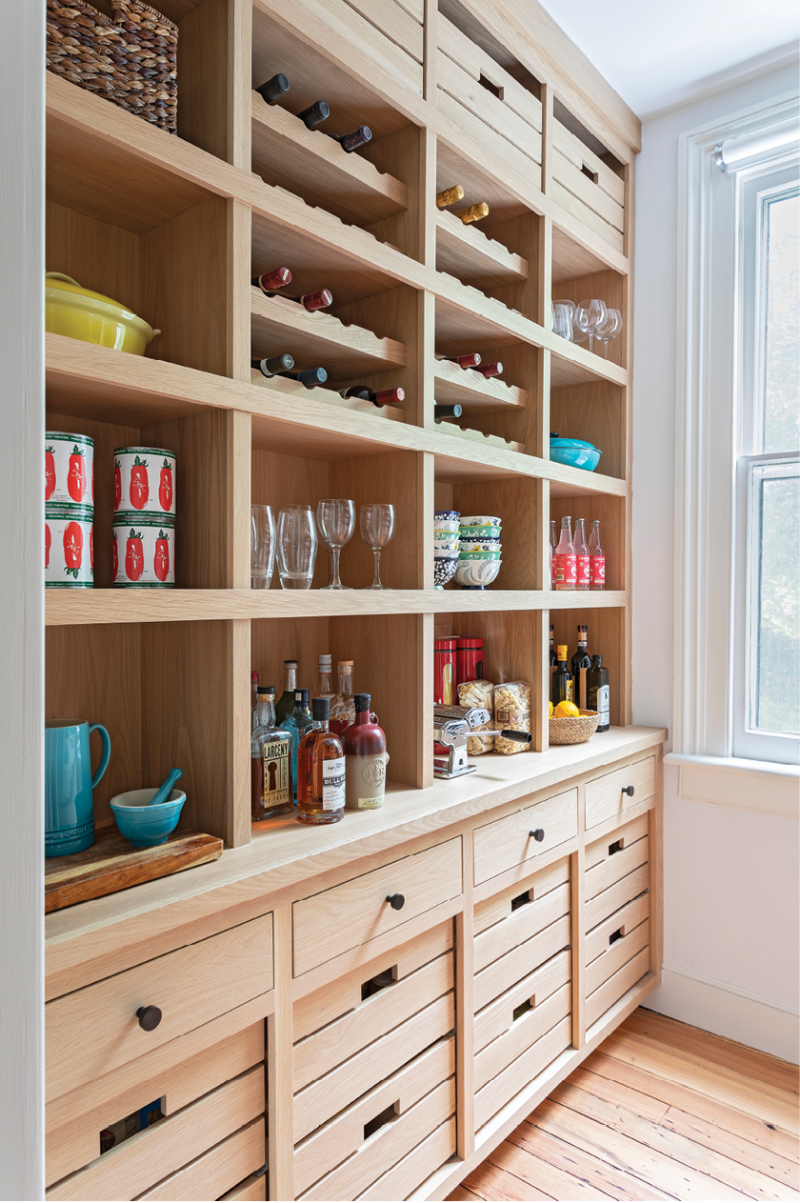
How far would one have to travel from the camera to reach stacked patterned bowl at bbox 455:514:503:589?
187cm

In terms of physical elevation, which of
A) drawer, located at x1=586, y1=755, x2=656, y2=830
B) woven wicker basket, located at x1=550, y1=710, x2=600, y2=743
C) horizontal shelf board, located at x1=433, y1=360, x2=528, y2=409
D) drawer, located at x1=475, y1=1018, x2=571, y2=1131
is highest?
horizontal shelf board, located at x1=433, y1=360, x2=528, y2=409

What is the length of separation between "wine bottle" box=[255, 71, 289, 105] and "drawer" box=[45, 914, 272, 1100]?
1.33 metres

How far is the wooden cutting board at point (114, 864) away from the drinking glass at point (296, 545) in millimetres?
516

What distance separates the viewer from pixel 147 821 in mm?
1089

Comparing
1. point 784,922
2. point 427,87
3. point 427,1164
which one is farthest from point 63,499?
point 784,922

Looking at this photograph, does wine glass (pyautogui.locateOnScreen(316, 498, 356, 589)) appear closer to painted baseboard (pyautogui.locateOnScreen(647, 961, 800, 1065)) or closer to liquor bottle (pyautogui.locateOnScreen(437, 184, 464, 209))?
liquor bottle (pyautogui.locateOnScreen(437, 184, 464, 209))

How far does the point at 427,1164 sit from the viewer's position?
56.1 inches

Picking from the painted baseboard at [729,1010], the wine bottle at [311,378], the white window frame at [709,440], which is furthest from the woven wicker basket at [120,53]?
the painted baseboard at [729,1010]

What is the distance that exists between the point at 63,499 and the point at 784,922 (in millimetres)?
2192

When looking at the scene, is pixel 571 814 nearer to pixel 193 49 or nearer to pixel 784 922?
pixel 784 922

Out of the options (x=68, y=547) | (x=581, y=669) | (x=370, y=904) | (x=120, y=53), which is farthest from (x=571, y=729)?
(x=120, y=53)

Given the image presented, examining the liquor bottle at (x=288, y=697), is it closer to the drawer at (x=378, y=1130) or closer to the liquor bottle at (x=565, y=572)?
the drawer at (x=378, y=1130)

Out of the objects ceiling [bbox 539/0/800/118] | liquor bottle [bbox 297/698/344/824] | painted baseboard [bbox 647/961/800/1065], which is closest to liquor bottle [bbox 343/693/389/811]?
liquor bottle [bbox 297/698/344/824]

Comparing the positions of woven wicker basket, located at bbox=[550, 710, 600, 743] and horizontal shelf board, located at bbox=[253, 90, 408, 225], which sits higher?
horizontal shelf board, located at bbox=[253, 90, 408, 225]
